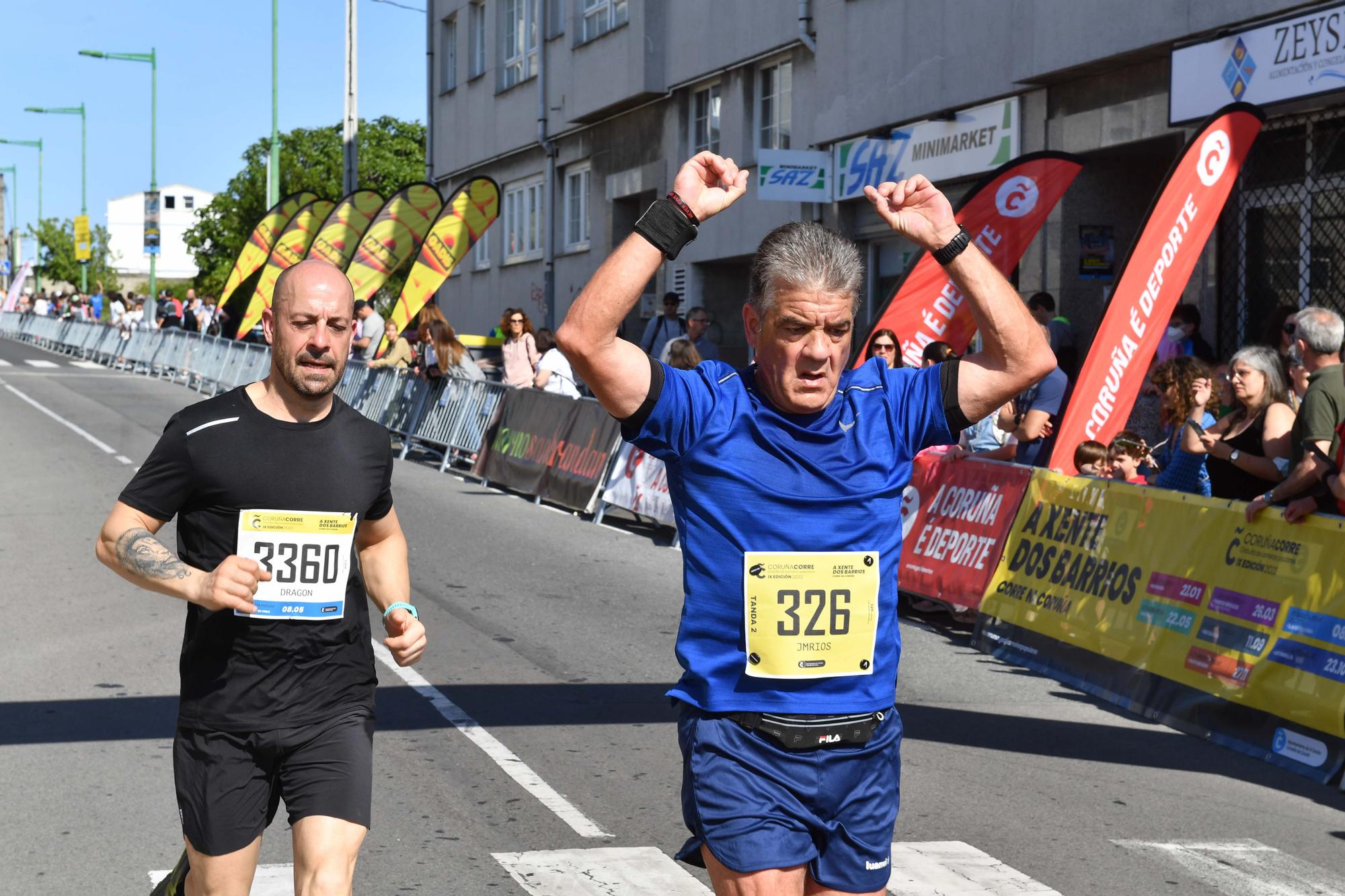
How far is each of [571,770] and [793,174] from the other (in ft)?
44.7

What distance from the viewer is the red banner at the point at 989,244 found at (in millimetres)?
13758

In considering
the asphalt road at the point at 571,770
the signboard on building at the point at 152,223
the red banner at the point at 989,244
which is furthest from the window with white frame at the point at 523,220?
the asphalt road at the point at 571,770

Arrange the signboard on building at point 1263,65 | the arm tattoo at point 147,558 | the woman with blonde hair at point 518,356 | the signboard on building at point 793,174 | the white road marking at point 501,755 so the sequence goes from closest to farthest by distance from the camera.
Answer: the arm tattoo at point 147,558, the white road marking at point 501,755, the signboard on building at point 1263,65, the woman with blonde hair at point 518,356, the signboard on building at point 793,174

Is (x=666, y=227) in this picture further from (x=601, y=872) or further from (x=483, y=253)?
(x=483, y=253)

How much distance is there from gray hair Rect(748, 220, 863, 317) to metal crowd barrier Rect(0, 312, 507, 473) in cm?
976

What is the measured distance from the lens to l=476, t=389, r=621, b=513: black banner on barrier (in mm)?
15969

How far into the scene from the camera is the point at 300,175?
72312 mm

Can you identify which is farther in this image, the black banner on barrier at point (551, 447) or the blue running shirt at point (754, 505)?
the black banner on barrier at point (551, 447)

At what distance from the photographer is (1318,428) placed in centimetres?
802

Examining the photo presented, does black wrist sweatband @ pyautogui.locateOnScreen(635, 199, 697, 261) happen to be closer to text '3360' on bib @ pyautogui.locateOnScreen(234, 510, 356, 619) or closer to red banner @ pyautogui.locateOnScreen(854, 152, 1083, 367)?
text '3360' on bib @ pyautogui.locateOnScreen(234, 510, 356, 619)

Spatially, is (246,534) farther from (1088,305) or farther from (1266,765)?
(1088,305)

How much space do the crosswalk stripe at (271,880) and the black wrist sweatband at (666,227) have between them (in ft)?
9.39

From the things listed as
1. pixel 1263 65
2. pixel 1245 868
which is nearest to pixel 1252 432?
pixel 1245 868

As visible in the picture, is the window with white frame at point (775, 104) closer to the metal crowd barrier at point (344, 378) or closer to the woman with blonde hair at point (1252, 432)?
the metal crowd barrier at point (344, 378)
